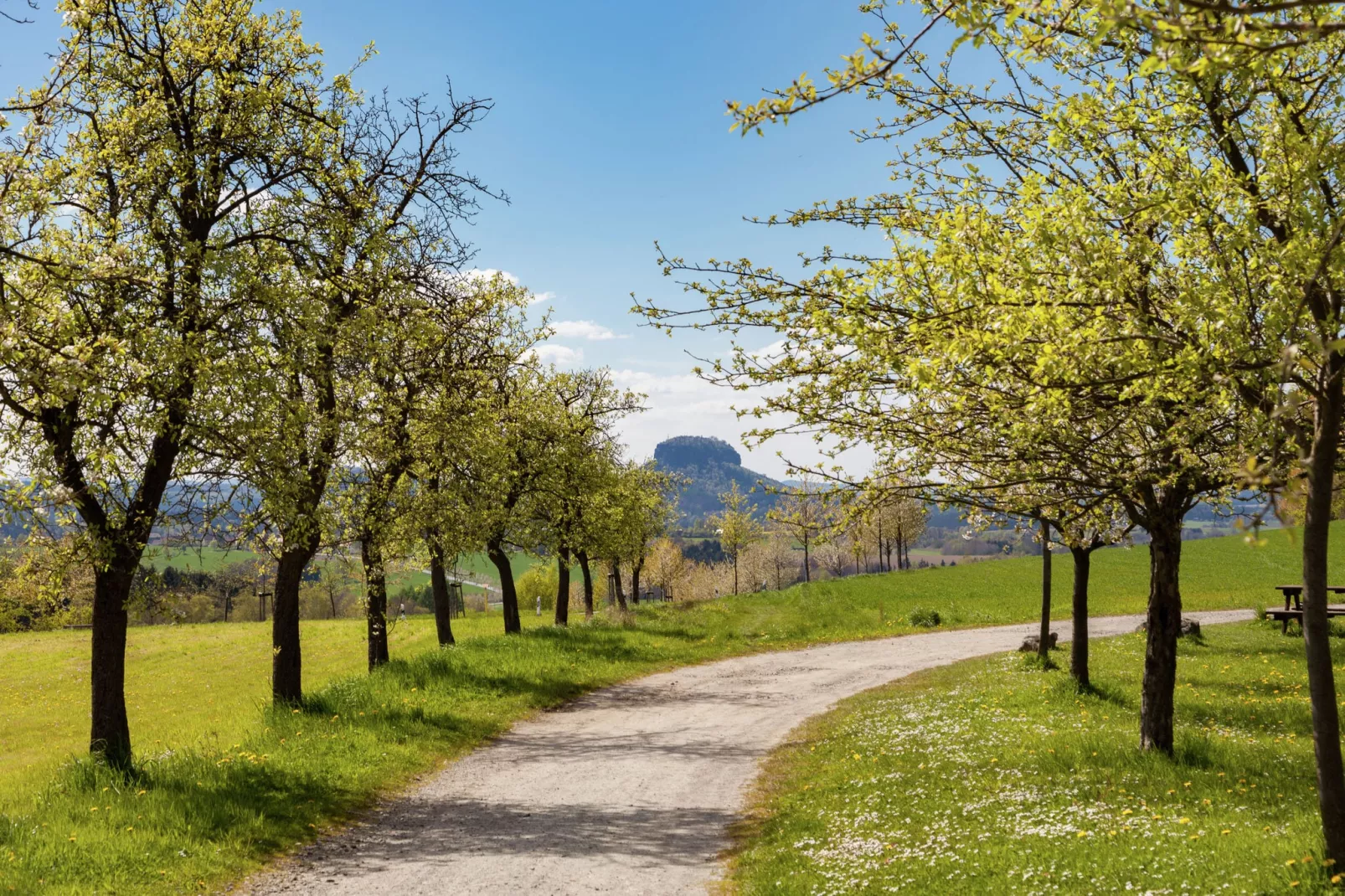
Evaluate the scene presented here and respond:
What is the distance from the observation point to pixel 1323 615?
6.63 meters

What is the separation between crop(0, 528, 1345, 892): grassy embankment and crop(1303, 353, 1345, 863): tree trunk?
3549mm

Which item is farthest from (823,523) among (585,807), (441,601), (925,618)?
(925,618)

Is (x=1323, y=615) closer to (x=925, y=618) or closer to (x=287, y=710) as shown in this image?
(x=287, y=710)

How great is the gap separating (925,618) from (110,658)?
114ft

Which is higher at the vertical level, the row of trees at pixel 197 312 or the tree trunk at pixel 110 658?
the row of trees at pixel 197 312

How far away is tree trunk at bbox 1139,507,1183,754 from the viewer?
11484 millimetres

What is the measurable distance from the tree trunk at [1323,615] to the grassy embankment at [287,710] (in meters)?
3.55

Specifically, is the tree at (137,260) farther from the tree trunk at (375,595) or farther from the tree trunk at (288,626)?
the tree trunk at (375,595)

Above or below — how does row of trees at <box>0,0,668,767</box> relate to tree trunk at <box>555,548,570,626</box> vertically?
above

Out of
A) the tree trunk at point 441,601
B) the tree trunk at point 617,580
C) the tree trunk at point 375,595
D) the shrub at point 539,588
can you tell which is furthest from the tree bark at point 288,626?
the shrub at point 539,588

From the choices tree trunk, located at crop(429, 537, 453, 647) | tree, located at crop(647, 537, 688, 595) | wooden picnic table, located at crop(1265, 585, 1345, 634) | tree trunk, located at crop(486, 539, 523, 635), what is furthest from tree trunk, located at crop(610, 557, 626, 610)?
tree, located at crop(647, 537, 688, 595)

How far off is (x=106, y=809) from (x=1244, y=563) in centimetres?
6879

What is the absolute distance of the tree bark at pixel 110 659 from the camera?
12422 millimetres

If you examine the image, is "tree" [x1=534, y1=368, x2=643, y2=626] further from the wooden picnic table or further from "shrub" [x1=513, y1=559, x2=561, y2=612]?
"shrub" [x1=513, y1=559, x2=561, y2=612]
